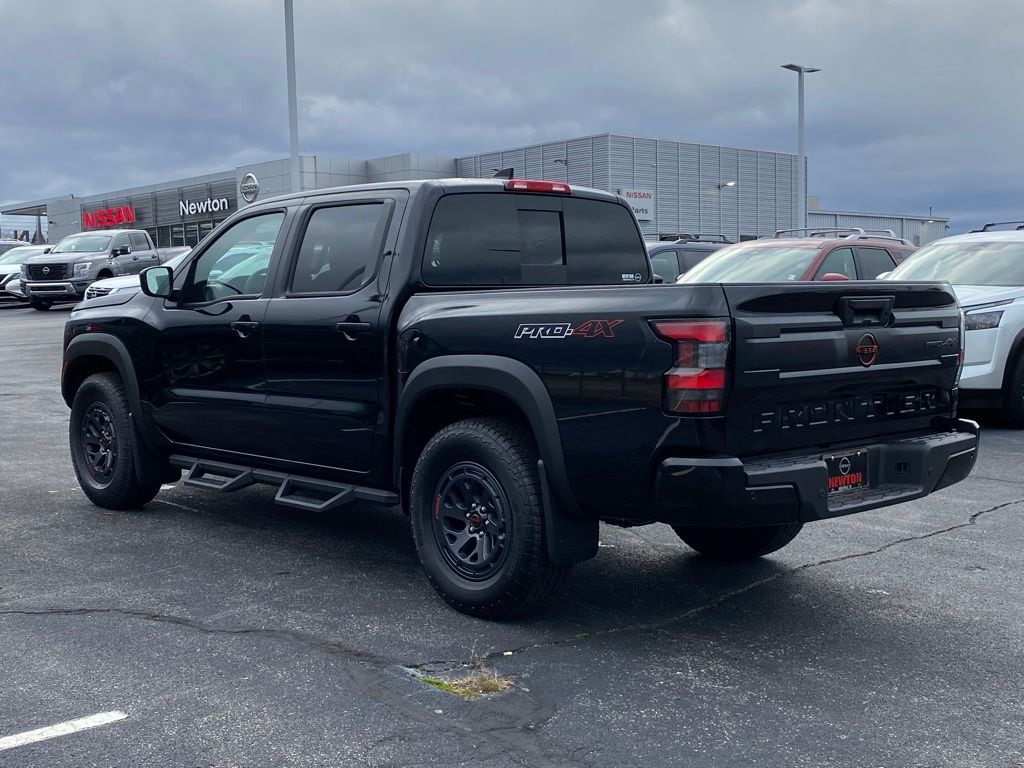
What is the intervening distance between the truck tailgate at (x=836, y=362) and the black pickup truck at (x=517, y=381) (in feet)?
0.04

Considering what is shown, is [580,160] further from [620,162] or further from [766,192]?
[766,192]

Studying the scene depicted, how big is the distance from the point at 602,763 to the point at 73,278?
27.6 meters

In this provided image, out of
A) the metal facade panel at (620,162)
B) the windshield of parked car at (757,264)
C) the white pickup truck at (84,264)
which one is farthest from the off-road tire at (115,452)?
the metal facade panel at (620,162)

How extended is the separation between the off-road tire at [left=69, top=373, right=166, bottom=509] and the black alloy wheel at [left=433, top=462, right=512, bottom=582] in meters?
2.75

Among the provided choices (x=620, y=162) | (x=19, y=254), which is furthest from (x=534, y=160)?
(x=19, y=254)

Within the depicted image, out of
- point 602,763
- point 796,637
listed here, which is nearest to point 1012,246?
point 796,637

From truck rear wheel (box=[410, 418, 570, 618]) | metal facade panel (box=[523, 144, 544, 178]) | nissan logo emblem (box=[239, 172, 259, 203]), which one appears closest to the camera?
truck rear wheel (box=[410, 418, 570, 618])

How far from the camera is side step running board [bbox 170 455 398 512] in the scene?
5738 millimetres

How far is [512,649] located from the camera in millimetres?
4727

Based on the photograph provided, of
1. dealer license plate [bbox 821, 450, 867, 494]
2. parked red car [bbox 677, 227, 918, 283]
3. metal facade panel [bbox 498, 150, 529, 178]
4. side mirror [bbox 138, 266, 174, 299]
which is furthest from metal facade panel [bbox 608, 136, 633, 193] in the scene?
dealer license plate [bbox 821, 450, 867, 494]

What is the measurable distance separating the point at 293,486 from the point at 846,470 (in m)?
2.88

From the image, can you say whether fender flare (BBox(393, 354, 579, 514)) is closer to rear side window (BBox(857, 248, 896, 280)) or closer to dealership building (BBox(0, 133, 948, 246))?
rear side window (BBox(857, 248, 896, 280))

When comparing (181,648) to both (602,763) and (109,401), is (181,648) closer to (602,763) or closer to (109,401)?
(602,763)

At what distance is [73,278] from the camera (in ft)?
93.8
